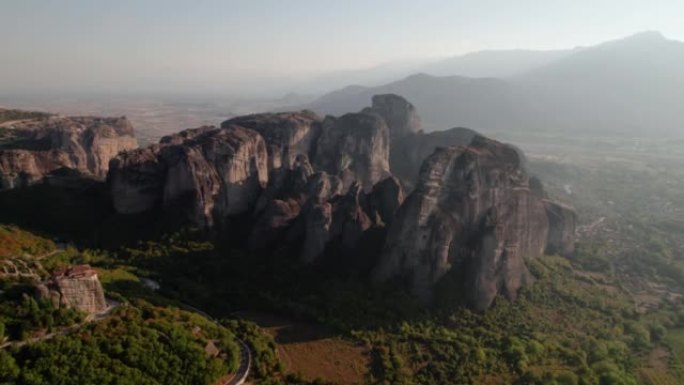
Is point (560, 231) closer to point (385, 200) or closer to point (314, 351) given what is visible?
point (385, 200)

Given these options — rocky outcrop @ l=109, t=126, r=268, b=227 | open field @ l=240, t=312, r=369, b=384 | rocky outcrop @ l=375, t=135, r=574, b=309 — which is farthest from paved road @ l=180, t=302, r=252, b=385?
rocky outcrop @ l=109, t=126, r=268, b=227

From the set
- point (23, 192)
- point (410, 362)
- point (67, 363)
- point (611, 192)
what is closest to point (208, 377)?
point (67, 363)

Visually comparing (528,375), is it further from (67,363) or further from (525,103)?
(525,103)

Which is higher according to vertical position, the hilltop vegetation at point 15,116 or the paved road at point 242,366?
the hilltop vegetation at point 15,116

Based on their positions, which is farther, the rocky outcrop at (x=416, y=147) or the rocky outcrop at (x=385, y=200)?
the rocky outcrop at (x=416, y=147)

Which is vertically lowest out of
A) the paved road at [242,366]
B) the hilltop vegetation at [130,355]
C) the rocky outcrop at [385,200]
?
the paved road at [242,366]

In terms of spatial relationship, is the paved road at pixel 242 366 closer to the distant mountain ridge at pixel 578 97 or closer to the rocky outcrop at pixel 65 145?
the rocky outcrop at pixel 65 145

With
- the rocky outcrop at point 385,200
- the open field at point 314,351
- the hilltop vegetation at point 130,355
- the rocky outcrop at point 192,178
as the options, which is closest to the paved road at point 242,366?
the hilltop vegetation at point 130,355
